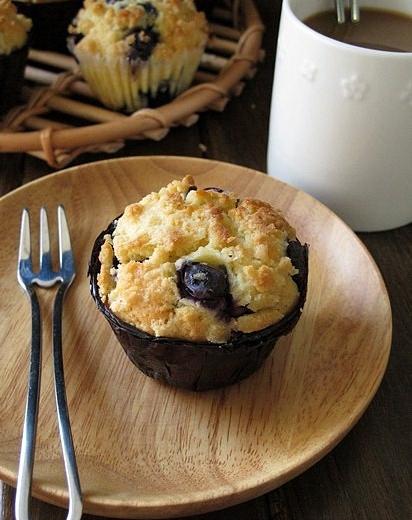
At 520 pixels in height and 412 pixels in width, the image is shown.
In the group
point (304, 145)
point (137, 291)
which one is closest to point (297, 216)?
point (304, 145)

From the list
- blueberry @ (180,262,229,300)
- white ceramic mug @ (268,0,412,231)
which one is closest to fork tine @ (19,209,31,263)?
blueberry @ (180,262,229,300)

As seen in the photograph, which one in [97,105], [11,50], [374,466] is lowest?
[374,466]

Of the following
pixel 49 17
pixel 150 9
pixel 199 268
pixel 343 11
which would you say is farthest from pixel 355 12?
pixel 49 17

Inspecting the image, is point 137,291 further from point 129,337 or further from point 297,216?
point 297,216

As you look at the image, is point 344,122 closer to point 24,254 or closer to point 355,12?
point 355,12

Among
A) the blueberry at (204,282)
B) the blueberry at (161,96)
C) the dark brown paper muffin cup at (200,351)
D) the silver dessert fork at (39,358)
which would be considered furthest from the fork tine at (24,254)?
the blueberry at (161,96)
